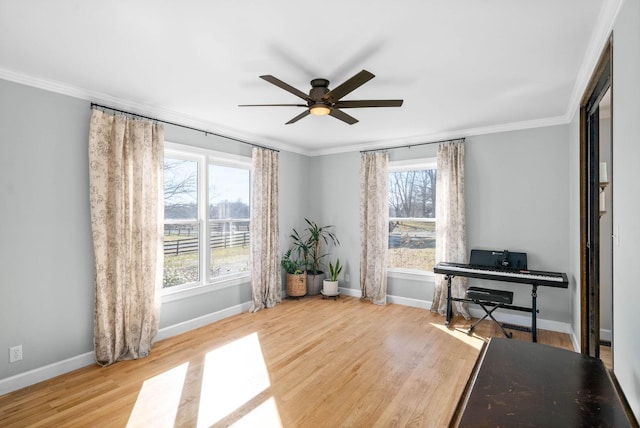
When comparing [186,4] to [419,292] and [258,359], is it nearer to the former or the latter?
[258,359]

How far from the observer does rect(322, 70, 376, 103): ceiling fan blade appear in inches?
85.0

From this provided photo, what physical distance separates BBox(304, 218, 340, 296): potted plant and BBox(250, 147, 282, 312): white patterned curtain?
643 mm

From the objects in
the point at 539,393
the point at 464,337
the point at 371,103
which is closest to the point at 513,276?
the point at 464,337

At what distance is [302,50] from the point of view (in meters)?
2.34

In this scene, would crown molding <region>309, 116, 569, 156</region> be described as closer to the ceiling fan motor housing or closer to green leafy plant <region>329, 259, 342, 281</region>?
green leafy plant <region>329, 259, 342, 281</region>

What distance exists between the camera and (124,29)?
2.10m

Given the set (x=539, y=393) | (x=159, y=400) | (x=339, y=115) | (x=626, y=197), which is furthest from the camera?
(x=339, y=115)

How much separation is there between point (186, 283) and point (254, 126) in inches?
86.6

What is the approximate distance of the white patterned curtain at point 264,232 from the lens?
4840mm

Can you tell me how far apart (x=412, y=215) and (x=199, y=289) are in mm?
3255

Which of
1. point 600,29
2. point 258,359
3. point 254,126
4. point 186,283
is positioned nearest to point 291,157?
point 254,126

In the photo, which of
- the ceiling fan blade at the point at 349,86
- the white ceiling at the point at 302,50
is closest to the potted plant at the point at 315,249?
the white ceiling at the point at 302,50

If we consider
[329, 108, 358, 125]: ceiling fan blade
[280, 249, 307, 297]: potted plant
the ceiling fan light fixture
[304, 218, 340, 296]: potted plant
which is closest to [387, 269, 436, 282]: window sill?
[304, 218, 340, 296]: potted plant

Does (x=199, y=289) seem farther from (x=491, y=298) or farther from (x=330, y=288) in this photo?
(x=491, y=298)
